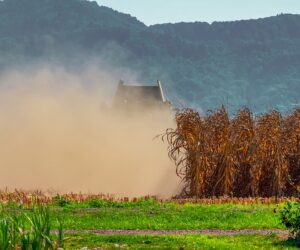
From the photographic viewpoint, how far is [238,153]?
30.5 meters

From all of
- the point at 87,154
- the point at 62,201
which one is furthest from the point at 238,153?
the point at 87,154

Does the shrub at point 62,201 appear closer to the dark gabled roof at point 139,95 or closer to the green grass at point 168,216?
the green grass at point 168,216

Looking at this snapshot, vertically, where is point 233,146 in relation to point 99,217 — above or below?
above

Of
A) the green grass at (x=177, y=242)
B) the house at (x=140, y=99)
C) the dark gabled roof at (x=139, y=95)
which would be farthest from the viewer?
the dark gabled roof at (x=139, y=95)

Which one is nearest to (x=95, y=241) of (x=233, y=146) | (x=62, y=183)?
(x=233, y=146)

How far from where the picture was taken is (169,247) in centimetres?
1662

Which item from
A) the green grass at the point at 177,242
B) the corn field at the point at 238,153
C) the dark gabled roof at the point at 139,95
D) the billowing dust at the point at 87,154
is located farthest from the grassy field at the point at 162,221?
the dark gabled roof at the point at 139,95

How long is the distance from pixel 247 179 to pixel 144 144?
1969 centimetres

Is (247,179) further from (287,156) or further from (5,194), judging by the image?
(5,194)

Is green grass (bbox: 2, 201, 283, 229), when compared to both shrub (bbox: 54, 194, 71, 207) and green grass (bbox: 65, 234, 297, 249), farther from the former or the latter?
green grass (bbox: 65, 234, 297, 249)

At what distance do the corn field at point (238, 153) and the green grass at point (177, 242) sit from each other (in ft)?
36.1

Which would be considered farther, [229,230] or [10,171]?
[10,171]

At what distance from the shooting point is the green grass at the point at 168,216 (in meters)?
20.9

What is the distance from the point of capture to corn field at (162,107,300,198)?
2977cm
